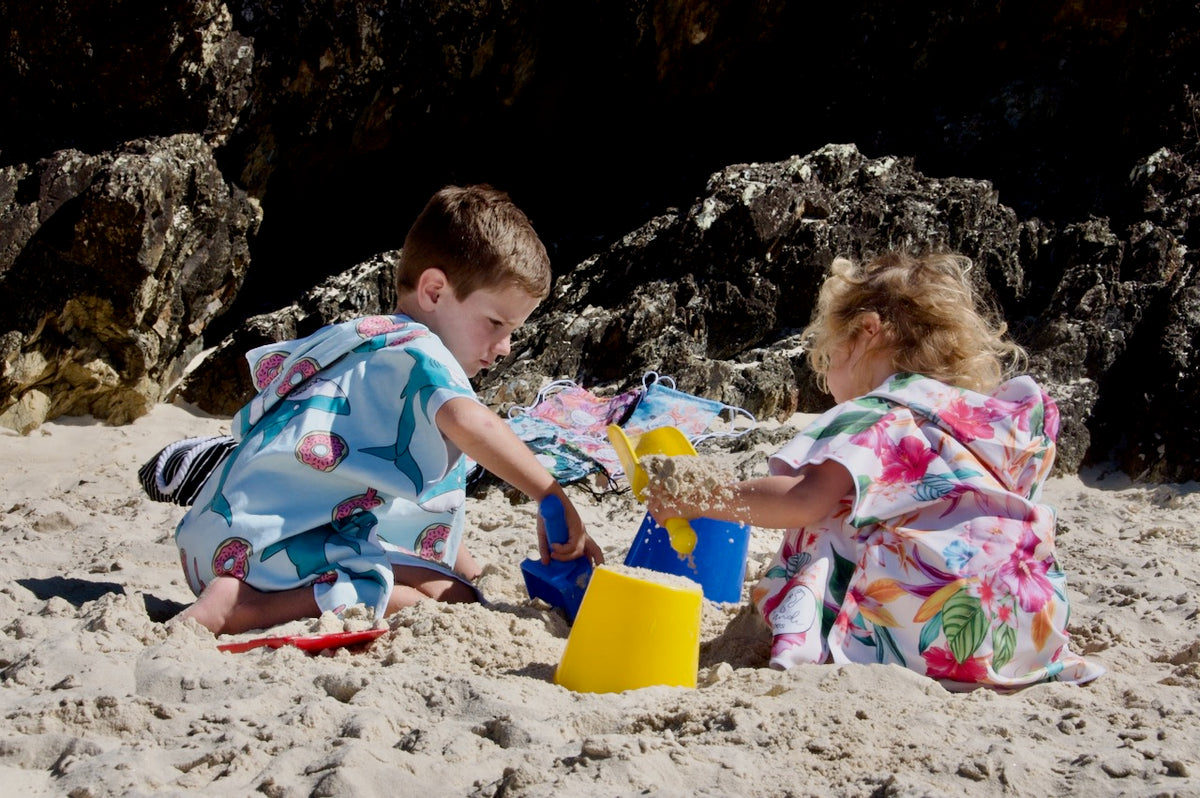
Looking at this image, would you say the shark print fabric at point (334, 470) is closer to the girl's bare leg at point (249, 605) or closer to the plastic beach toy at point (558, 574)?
the girl's bare leg at point (249, 605)

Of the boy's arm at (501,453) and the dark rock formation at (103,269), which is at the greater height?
the boy's arm at (501,453)

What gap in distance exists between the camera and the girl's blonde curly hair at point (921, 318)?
2100 mm

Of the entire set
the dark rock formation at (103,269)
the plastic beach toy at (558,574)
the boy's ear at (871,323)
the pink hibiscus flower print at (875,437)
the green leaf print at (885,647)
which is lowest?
the dark rock formation at (103,269)

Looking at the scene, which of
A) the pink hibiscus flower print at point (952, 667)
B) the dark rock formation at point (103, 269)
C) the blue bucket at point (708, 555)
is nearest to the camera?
the pink hibiscus flower print at point (952, 667)

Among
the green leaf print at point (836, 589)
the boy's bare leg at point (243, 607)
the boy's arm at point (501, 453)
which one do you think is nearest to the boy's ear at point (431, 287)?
the boy's arm at point (501, 453)

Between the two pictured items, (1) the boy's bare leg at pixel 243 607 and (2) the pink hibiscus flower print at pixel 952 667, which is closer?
(2) the pink hibiscus flower print at pixel 952 667

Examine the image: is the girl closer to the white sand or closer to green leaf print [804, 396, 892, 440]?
green leaf print [804, 396, 892, 440]

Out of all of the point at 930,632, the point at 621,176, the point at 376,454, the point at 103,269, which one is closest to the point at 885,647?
the point at 930,632

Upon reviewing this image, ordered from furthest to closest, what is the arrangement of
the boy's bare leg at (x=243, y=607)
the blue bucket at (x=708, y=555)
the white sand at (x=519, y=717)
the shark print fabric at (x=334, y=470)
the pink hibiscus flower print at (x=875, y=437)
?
1. the blue bucket at (x=708, y=555)
2. the shark print fabric at (x=334, y=470)
3. the boy's bare leg at (x=243, y=607)
4. the pink hibiscus flower print at (x=875, y=437)
5. the white sand at (x=519, y=717)

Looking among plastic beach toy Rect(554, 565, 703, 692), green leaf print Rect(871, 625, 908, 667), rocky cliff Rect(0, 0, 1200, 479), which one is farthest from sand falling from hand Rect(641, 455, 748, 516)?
rocky cliff Rect(0, 0, 1200, 479)

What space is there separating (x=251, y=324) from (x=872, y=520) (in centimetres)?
382

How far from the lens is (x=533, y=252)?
8.07ft

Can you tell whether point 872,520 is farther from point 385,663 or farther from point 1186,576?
point 1186,576

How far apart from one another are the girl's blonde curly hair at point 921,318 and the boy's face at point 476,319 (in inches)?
28.6
